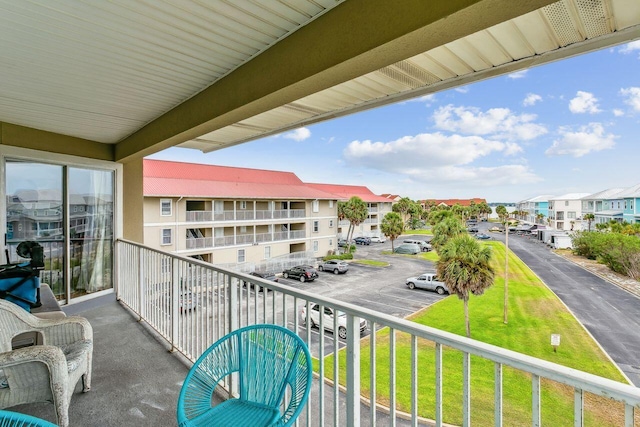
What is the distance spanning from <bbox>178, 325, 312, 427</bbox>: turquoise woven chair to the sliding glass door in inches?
146

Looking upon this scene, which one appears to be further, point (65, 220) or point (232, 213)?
point (232, 213)

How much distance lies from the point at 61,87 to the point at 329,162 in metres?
43.8

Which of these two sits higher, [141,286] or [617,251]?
[141,286]

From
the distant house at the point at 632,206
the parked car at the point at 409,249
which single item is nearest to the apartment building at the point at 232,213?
the parked car at the point at 409,249

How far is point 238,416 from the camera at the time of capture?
144cm

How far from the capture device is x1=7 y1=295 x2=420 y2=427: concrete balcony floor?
2.02m

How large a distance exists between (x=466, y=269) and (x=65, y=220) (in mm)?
12433

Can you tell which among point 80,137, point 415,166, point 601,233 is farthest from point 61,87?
point 415,166

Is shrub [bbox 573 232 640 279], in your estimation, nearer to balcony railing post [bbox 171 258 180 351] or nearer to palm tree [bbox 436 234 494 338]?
palm tree [bbox 436 234 494 338]

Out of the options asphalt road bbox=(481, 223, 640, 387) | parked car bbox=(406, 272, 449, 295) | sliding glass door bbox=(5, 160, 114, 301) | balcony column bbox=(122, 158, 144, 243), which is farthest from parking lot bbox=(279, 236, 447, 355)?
sliding glass door bbox=(5, 160, 114, 301)

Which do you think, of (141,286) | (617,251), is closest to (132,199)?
(141,286)

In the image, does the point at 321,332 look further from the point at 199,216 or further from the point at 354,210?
the point at 354,210

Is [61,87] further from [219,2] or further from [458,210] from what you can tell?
[458,210]

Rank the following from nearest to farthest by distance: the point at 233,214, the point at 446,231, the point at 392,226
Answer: the point at 233,214 → the point at 446,231 → the point at 392,226
